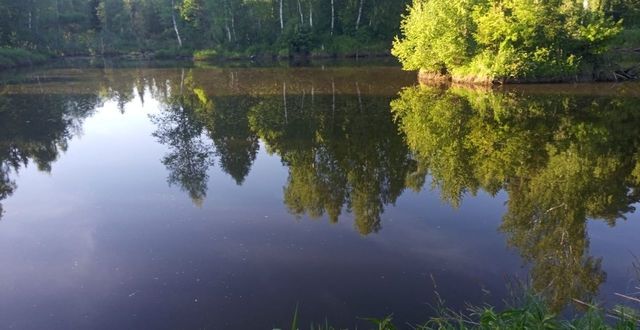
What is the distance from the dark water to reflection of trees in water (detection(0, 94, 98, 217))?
0.51 feet

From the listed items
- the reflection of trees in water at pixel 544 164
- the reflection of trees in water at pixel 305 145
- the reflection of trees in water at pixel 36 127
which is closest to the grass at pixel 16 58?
the reflection of trees in water at pixel 36 127

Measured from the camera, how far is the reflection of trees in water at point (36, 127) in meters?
16.3

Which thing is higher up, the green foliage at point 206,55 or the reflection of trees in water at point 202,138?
the green foliage at point 206,55

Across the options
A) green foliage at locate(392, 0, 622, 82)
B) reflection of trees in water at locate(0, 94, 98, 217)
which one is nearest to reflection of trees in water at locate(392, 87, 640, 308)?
green foliage at locate(392, 0, 622, 82)

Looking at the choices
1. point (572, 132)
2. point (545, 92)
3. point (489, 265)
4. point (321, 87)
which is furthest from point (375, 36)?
point (489, 265)

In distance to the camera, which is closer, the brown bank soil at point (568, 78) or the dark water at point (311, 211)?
the dark water at point (311, 211)

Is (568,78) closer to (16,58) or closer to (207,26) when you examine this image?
(207,26)

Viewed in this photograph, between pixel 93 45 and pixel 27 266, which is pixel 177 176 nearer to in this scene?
pixel 27 266

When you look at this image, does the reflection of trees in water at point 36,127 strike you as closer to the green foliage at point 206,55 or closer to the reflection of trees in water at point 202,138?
the reflection of trees in water at point 202,138

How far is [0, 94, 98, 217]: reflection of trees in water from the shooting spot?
16266 millimetres

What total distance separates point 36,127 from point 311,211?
16.6 m

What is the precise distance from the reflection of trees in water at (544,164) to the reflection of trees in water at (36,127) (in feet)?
42.5

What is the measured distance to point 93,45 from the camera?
70500 millimetres

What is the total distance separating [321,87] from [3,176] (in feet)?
65.9
